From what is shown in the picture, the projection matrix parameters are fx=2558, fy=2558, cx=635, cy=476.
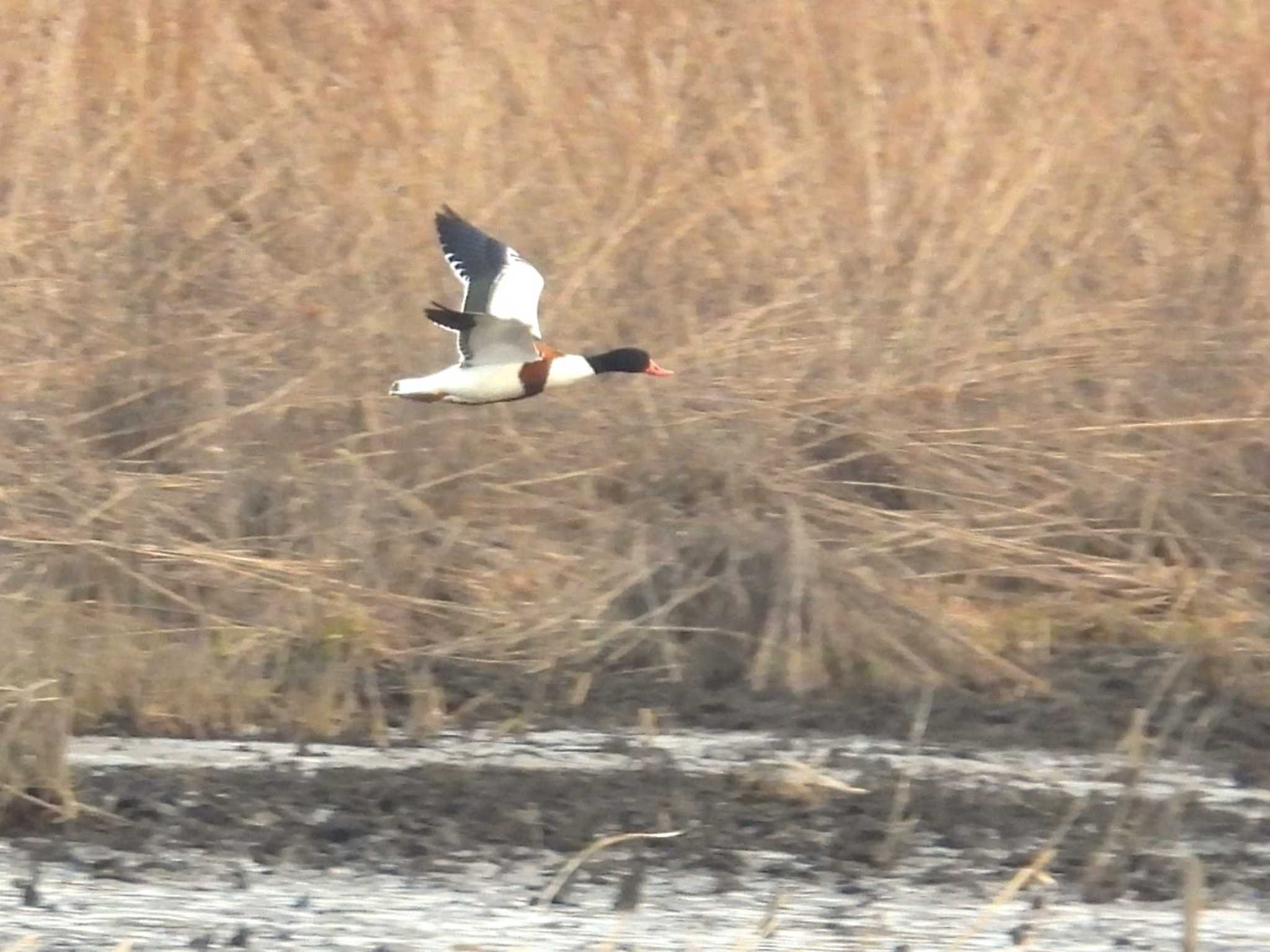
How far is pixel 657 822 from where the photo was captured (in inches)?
279

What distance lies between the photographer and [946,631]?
888 centimetres

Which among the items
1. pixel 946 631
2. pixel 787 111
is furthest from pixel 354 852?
pixel 787 111

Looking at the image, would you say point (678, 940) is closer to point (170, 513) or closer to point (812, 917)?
point (812, 917)

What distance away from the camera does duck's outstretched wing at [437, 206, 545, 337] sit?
7762 millimetres

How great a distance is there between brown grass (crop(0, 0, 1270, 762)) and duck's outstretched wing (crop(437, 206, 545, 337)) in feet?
4.46

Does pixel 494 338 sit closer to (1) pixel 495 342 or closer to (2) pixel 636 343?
(1) pixel 495 342

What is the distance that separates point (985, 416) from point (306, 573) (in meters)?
2.80

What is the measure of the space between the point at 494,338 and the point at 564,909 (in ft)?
7.20

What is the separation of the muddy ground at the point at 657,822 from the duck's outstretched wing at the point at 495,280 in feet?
4.52

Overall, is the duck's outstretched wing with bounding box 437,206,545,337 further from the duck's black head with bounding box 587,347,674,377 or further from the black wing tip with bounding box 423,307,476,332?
the duck's black head with bounding box 587,347,674,377

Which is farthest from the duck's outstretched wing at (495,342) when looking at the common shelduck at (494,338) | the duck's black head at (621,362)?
the duck's black head at (621,362)

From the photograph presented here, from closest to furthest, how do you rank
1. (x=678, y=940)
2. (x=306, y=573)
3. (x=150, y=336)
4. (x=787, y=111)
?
1. (x=678, y=940)
2. (x=306, y=573)
3. (x=150, y=336)
4. (x=787, y=111)

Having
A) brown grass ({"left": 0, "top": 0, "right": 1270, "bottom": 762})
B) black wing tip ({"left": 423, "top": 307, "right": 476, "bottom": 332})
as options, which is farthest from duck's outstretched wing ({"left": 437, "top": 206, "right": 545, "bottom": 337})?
brown grass ({"left": 0, "top": 0, "right": 1270, "bottom": 762})

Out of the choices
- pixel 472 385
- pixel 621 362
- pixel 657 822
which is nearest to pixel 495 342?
pixel 472 385
